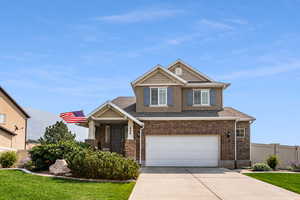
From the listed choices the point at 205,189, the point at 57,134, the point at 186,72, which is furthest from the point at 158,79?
the point at 57,134

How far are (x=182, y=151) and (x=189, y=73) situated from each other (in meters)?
6.21

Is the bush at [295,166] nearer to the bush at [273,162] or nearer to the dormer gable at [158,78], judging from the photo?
the bush at [273,162]

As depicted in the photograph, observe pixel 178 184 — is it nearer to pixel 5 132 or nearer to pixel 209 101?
pixel 209 101

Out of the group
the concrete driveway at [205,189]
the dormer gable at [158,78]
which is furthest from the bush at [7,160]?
the dormer gable at [158,78]

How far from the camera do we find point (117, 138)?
2728cm

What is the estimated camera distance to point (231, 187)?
49.4ft

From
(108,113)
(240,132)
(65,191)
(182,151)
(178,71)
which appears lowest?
(65,191)

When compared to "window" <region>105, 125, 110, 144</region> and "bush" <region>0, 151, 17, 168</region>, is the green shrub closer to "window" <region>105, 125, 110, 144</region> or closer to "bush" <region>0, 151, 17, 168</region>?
"bush" <region>0, 151, 17, 168</region>

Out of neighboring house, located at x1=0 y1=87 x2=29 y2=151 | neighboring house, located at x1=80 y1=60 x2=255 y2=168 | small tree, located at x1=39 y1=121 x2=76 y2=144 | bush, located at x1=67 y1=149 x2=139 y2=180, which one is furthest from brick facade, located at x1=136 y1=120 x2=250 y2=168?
small tree, located at x1=39 y1=121 x2=76 y2=144

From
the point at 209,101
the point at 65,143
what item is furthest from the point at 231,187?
the point at 209,101

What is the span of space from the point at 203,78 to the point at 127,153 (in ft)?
26.8

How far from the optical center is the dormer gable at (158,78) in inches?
1037

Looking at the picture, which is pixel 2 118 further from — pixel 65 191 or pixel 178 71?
pixel 65 191

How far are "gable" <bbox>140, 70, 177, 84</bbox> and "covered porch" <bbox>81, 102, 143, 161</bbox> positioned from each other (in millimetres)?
3373
